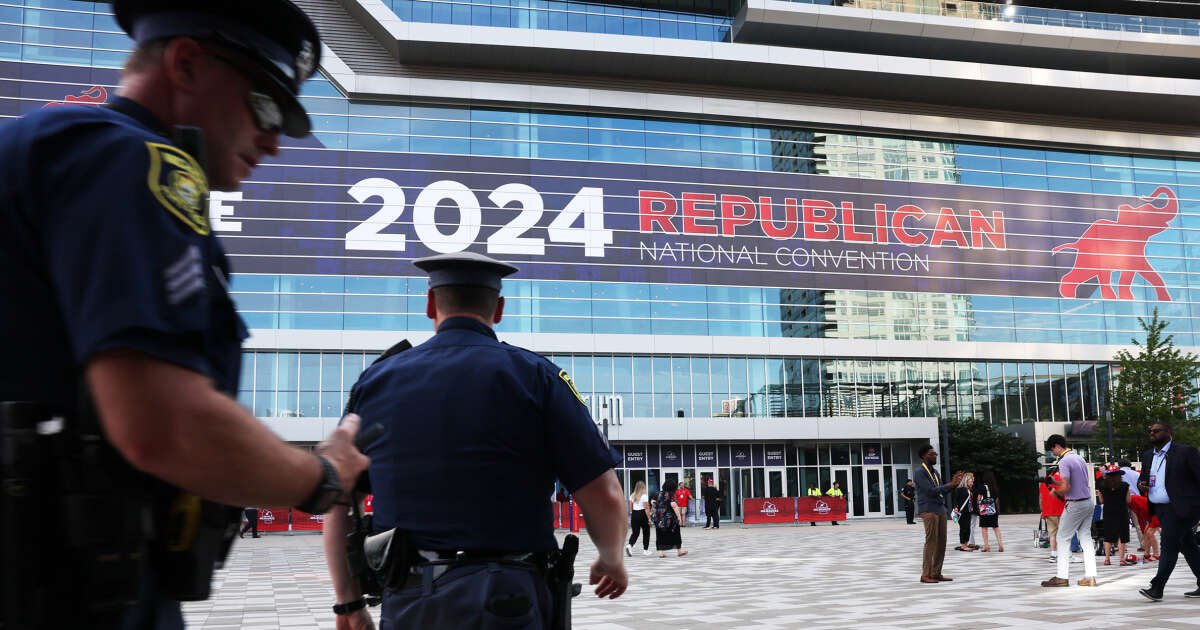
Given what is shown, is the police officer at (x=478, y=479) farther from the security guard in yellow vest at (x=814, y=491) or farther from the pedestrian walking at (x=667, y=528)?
the security guard in yellow vest at (x=814, y=491)

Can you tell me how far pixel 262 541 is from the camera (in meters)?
31.9

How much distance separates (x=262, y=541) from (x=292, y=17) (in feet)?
108

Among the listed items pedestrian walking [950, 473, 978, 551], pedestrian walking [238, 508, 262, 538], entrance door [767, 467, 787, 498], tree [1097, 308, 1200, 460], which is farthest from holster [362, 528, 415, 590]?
entrance door [767, 467, 787, 498]

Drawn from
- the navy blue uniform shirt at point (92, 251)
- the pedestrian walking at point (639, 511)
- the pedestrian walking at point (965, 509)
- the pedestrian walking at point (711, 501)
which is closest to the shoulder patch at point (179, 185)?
the navy blue uniform shirt at point (92, 251)

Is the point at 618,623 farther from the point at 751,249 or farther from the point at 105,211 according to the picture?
the point at 751,249

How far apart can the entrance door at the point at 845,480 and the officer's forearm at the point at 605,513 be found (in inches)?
1791

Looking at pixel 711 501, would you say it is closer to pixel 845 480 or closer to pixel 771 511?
pixel 771 511

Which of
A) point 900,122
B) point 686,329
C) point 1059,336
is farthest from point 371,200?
point 1059,336

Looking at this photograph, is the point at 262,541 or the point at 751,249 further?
the point at 751,249

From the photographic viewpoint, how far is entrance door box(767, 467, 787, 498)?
46.0 meters

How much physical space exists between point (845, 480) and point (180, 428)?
48020 mm

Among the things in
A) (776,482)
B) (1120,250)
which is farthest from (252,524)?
(1120,250)

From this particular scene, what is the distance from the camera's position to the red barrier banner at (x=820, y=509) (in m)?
39.4

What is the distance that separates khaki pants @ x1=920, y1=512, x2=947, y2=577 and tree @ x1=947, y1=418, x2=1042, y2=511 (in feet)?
116
